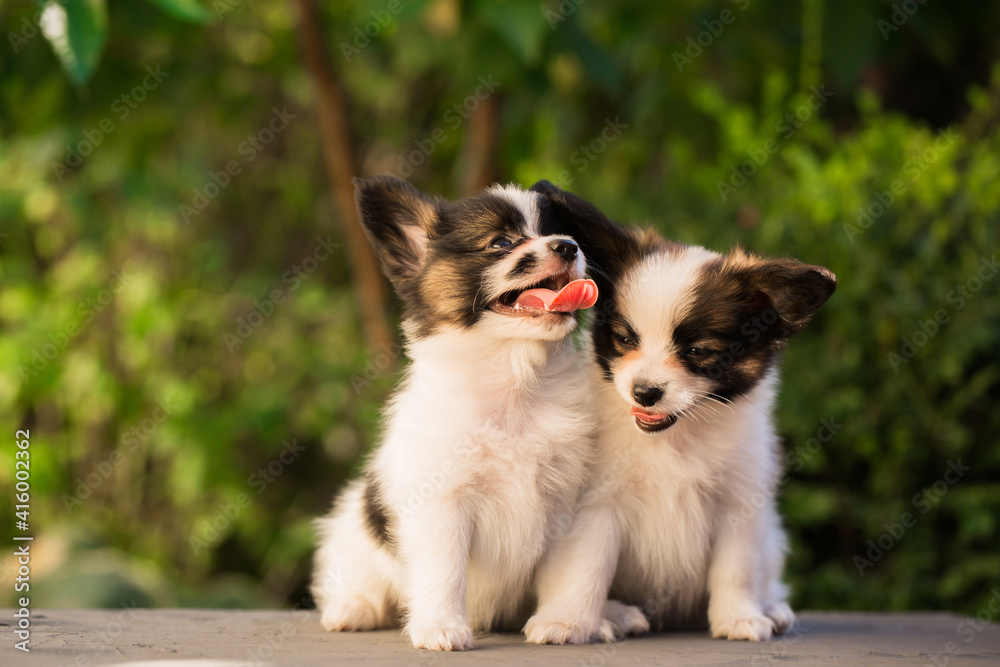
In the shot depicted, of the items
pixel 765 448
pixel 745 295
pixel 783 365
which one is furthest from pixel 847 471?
pixel 745 295

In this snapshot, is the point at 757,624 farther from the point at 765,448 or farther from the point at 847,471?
the point at 847,471

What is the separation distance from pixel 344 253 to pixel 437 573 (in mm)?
6892

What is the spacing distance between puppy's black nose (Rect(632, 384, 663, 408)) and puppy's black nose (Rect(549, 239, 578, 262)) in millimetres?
500

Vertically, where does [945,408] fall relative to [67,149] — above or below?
above

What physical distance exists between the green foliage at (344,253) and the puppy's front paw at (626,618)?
5.76ft

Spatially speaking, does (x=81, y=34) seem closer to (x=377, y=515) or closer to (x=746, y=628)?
(x=377, y=515)

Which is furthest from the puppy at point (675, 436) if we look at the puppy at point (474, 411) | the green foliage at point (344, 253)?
the green foliage at point (344, 253)

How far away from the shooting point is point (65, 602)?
587cm

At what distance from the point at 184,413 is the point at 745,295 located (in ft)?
16.9

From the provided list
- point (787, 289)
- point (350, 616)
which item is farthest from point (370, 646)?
point (787, 289)

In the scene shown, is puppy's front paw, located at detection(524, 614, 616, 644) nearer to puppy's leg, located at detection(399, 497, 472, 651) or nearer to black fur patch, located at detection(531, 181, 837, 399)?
puppy's leg, located at detection(399, 497, 472, 651)

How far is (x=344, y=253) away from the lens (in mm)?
9484

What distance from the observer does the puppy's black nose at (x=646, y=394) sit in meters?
3.11

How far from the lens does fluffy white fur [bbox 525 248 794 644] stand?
317 centimetres
